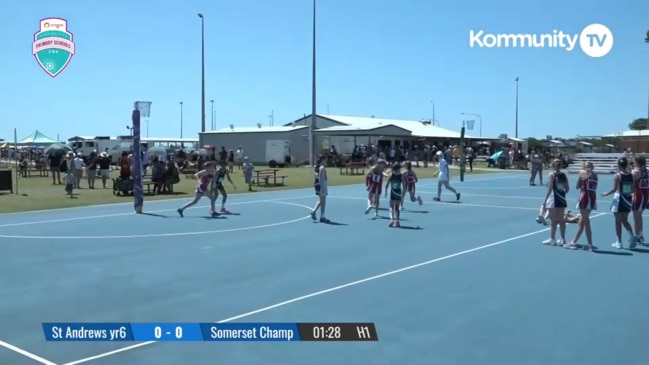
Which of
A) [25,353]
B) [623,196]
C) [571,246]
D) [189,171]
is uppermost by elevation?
[623,196]

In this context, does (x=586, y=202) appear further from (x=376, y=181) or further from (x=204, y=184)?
(x=204, y=184)

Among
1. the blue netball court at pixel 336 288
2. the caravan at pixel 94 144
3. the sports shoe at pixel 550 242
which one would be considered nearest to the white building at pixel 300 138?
the caravan at pixel 94 144

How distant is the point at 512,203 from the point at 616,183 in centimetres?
1007

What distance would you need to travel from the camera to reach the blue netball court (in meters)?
6.36

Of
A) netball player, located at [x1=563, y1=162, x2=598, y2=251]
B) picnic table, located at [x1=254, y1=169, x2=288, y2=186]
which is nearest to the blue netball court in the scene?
netball player, located at [x1=563, y1=162, x2=598, y2=251]

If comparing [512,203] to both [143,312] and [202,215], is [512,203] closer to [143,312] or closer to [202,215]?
[202,215]

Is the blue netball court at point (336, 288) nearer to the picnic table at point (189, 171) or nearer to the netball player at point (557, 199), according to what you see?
the netball player at point (557, 199)

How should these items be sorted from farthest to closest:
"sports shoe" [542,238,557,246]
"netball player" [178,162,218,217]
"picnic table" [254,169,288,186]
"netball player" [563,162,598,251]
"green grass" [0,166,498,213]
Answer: "picnic table" [254,169,288,186] → "green grass" [0,166,498,213] → "netball player" [178,162,218,217] → "sports shoe" [542,238,557,246] → "netball player" [563,162,598,251]

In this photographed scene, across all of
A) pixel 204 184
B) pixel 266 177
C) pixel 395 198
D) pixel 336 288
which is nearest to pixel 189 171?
pixel 266 177

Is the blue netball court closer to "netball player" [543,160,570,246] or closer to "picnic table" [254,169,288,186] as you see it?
"netball player" [543,160,570,246]

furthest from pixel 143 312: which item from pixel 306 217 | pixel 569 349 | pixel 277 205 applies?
pixel 277 205

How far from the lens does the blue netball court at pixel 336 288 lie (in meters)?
6.36

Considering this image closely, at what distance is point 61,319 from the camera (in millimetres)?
7453

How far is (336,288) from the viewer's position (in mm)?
8977
